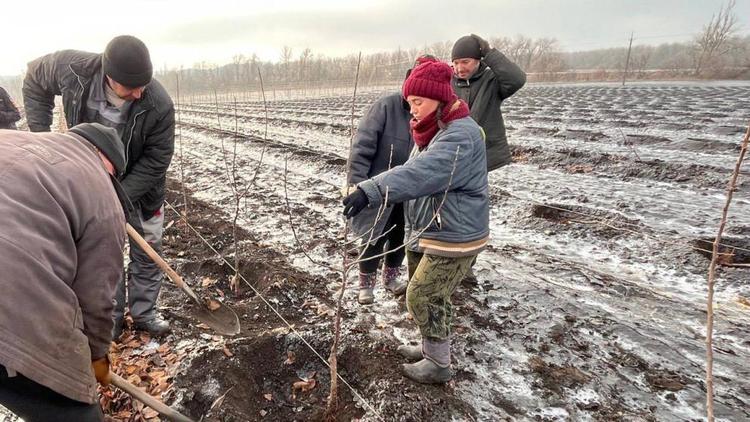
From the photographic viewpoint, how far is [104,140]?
157cm

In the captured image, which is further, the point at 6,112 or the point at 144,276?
the point at 6,112

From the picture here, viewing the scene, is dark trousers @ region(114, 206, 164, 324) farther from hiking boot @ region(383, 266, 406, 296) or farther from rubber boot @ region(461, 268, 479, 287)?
rubber boot @ region(461, 268, 479, 287)

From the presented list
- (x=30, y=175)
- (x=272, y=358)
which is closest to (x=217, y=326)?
(x=272, y=358)

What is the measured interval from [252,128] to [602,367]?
49.5 feet

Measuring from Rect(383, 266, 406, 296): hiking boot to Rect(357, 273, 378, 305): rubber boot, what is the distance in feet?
0.64

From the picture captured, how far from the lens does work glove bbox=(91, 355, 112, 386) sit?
1563 mm

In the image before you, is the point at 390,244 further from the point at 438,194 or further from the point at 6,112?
the point at 6,112

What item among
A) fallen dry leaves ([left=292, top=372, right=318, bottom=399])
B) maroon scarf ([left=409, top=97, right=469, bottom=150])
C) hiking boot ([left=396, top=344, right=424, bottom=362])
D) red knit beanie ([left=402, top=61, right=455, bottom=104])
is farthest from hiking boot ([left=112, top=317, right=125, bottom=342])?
red knit beanie ([left=402, top=61, right=455, bottom=104])

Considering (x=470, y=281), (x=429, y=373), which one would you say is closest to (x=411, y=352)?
(x=429, y=373)

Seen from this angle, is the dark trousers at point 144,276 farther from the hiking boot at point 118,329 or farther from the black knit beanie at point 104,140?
the black knit beanie at point 104,140

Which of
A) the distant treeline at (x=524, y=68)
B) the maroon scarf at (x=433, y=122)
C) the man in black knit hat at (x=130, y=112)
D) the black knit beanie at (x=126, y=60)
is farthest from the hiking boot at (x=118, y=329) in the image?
the distant treeline at (x=524, y=68)

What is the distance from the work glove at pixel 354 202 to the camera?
201cm

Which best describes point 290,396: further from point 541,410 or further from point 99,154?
point 99,154

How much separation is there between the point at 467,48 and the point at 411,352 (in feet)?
8.14
